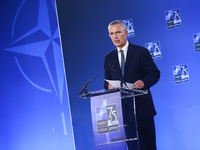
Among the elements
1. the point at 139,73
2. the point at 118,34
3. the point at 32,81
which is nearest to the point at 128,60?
the point at 139,73

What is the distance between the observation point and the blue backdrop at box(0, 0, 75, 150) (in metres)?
4.79

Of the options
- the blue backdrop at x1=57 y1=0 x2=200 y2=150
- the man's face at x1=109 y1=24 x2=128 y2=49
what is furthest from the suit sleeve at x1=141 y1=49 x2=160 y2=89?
the blue backdrop at x1=57 y1=0 x2=200 y2=150

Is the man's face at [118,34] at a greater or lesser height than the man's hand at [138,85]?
greater

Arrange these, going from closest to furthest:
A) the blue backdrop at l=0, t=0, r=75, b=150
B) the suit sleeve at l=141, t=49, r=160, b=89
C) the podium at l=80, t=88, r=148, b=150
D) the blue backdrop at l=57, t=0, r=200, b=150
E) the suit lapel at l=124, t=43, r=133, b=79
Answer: the podium at l=80, t=88, r=148, b=150
the suit sleeve at l=141, t=49, r=160, b=89
the suit lapel at l=124, t=43, r=133, b=79
the blue backdrop at l=57, t=0, r=200, b=150
the blue backdrop at l=0, t=0, r=75, b=150

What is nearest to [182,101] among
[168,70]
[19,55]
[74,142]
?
[168,70]

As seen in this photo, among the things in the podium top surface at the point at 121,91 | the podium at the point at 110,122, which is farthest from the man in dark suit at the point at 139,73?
the podium at the point at 110,122

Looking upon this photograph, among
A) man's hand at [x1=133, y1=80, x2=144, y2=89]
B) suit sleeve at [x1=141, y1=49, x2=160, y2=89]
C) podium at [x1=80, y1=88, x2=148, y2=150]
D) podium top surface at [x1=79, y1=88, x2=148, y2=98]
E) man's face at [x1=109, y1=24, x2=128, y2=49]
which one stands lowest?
podium at [x1=80, y1=88, x2=148, y2=150]

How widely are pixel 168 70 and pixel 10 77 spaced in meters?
2.41

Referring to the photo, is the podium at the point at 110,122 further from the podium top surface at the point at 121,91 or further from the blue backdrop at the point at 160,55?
the blue backdrop at the point at 160,55

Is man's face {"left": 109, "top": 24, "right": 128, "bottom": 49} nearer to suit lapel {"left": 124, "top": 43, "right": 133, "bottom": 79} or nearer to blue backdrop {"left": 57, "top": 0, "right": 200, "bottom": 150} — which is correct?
suit lapel {"left": 124, "top": 43, "right": 133, "bottom": 79}

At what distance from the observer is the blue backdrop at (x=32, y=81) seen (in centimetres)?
479

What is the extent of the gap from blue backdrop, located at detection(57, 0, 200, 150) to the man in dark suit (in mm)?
1230

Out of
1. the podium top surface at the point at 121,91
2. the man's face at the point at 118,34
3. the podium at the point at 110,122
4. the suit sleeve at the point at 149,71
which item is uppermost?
the man's face at the point at 118,34

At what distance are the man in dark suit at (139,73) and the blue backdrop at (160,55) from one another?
4.03ft
